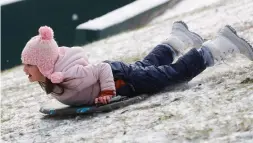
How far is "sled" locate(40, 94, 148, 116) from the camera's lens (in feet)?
11.3

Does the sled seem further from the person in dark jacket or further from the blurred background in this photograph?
the blurred background

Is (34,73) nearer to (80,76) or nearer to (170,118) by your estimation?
(80,76)

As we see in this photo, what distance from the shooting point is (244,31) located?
16.6 ft

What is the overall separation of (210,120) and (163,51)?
4.18ft

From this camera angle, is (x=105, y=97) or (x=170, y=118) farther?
(x=105, y=97)

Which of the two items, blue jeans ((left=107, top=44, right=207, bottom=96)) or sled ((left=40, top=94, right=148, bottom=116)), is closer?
sled ((left=40, top=94, right=148, bottom=116))

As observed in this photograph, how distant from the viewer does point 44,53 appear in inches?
134

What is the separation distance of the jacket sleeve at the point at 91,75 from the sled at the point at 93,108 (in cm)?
11

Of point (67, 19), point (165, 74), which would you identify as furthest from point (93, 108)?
point (67, 19)

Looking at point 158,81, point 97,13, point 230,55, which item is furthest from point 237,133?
point 97,13

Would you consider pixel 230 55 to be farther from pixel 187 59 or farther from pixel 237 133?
pixel 237 133

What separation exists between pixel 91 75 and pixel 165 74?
51cm

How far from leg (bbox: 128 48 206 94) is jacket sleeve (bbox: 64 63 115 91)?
0.61 feet

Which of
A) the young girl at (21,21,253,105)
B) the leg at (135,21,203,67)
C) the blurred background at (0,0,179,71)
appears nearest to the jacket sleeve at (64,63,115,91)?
the young girl at (21,21,253,105)
